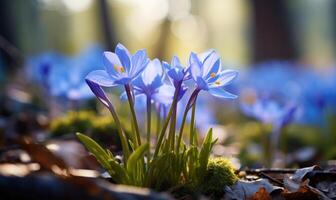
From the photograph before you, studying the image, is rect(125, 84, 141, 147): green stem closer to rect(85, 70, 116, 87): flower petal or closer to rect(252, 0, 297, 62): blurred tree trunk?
rect(85, 70, 116, 87): flower petal

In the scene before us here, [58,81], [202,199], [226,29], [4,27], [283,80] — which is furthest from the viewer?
[226,29]

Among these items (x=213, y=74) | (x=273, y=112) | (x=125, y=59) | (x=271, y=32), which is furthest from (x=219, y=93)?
(x=271, y=32)

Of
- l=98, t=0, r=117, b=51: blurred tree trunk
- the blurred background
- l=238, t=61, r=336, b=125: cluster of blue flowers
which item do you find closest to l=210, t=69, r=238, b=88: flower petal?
the blurred background

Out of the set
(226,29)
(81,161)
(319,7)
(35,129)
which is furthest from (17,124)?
(226,29)

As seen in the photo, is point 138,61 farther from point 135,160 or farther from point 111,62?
point 135,160

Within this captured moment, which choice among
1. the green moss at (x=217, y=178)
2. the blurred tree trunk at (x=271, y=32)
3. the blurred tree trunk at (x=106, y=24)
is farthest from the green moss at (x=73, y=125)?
the blurred tree trunk at (x=106, y=24)

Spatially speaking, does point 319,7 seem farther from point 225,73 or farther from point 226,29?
point 225,73
